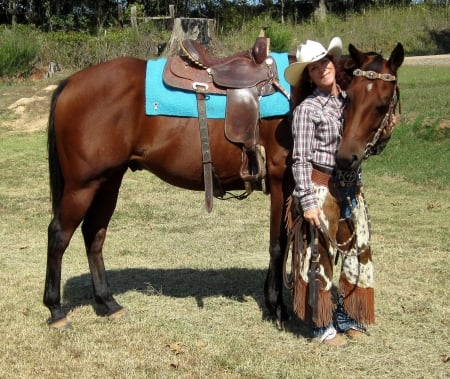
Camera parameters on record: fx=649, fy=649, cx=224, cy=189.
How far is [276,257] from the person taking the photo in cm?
435

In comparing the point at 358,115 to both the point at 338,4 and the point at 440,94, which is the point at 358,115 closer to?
the point at 440,94

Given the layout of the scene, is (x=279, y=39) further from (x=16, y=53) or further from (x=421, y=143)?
(x=421, y=143)

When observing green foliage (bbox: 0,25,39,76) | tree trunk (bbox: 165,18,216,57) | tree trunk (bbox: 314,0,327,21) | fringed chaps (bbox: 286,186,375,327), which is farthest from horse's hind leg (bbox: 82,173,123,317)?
tree trunk (bbox: 314,0,327,21)

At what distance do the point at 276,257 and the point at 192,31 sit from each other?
13.9 metres

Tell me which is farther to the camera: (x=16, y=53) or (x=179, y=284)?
(x=16, y=53)

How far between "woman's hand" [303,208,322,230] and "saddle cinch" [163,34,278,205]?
0.59 metres

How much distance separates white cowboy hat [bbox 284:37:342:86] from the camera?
12.1 ft

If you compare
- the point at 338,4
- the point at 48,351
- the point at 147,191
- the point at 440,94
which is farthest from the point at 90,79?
the point at 338,4

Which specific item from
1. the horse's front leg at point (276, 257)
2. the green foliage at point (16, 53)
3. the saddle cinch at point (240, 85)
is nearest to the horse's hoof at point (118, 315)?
the horse's front leg at point (276, 257)

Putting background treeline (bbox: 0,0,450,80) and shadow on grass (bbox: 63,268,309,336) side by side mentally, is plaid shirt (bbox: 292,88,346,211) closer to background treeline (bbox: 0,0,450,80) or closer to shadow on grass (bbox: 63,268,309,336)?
shadow on grass (bbox: 63,268,309,336)

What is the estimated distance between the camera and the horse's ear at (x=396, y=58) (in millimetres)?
3479

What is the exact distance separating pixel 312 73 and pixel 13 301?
294 cm

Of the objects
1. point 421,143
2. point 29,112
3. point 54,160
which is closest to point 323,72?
point 54,160

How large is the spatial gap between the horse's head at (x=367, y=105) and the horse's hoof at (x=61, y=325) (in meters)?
2.21
